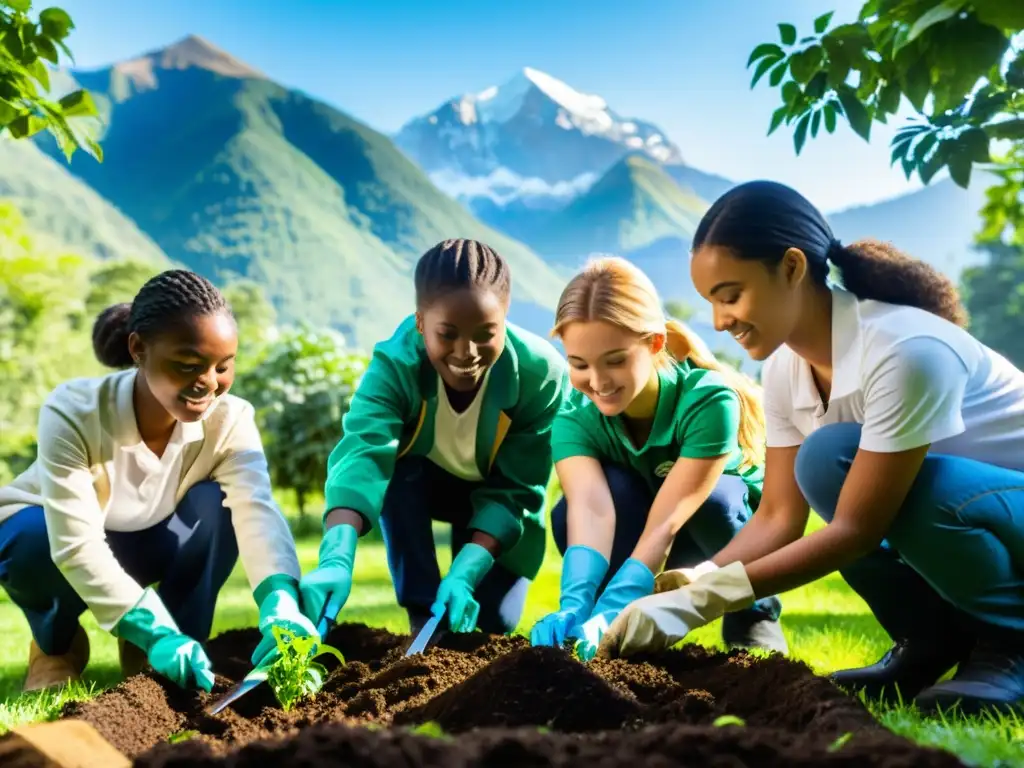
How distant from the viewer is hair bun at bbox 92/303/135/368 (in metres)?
2.90

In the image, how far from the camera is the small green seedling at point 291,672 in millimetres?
2184

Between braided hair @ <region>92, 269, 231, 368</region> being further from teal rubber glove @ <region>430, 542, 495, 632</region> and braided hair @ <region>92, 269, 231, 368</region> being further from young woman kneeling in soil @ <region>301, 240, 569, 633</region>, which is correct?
teal rubber glove @ <region>430, 542, 495, 632</region>

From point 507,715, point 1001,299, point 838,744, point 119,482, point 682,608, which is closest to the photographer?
point 838,744

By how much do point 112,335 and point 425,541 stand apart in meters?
1.19

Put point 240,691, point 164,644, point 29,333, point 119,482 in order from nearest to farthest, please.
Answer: point 240,691 < point 164,644 < point 119,482 < point 29,333

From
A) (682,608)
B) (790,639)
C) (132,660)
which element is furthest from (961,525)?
(132,660)

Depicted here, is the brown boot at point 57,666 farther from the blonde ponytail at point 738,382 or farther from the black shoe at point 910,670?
the black shoe at point 910,670

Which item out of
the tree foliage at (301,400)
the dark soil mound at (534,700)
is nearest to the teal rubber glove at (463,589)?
the dark soil mound at (534,700)

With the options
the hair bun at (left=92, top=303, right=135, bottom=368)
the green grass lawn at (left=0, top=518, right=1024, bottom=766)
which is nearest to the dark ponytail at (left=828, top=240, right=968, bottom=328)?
the green grass lawn at (left=0, top=518, right=1024, bottom=766)

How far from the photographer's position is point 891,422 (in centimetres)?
201

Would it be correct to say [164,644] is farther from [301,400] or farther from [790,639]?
[301,400]

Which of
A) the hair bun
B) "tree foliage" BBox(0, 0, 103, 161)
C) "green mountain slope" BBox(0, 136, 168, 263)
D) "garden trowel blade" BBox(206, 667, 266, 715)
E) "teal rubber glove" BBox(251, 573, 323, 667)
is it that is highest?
"green mountain slope" BBox(0, 136, 168, 263)

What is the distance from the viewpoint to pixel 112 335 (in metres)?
2.89

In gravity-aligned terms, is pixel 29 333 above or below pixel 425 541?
above
